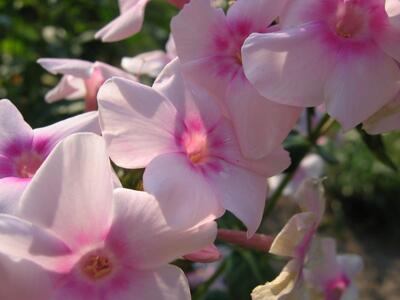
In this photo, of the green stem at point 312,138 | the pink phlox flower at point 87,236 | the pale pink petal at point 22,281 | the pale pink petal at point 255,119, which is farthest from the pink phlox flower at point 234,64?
the green stem at point 312,138

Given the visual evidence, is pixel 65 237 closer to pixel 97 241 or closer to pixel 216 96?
pixel 97 241

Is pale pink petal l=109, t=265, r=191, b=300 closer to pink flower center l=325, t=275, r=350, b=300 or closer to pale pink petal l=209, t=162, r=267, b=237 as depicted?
Result: pale pink petal l=209, t=162, r=267, b=237

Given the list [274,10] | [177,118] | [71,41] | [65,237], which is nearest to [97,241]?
[65,237]

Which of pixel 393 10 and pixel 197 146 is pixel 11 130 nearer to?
pixel 197 146

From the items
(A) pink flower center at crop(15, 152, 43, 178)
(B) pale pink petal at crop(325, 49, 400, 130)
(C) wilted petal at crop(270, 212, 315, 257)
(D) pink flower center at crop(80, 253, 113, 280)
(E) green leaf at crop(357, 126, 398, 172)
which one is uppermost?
Result: (B) pale pink petal at crop(325, 49, 400, 130)

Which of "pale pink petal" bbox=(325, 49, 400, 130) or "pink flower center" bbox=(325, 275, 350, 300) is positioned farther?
"pink flower center" bbox=(325, 275, 350, 300)

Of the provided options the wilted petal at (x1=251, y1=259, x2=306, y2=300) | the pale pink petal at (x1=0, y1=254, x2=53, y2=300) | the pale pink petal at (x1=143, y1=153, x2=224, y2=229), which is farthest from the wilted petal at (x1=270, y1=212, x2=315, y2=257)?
the pale pink petal at (x1=0, y1=254, x2=53, y2=300)

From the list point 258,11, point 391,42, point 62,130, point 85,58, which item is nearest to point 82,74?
point 62,130
